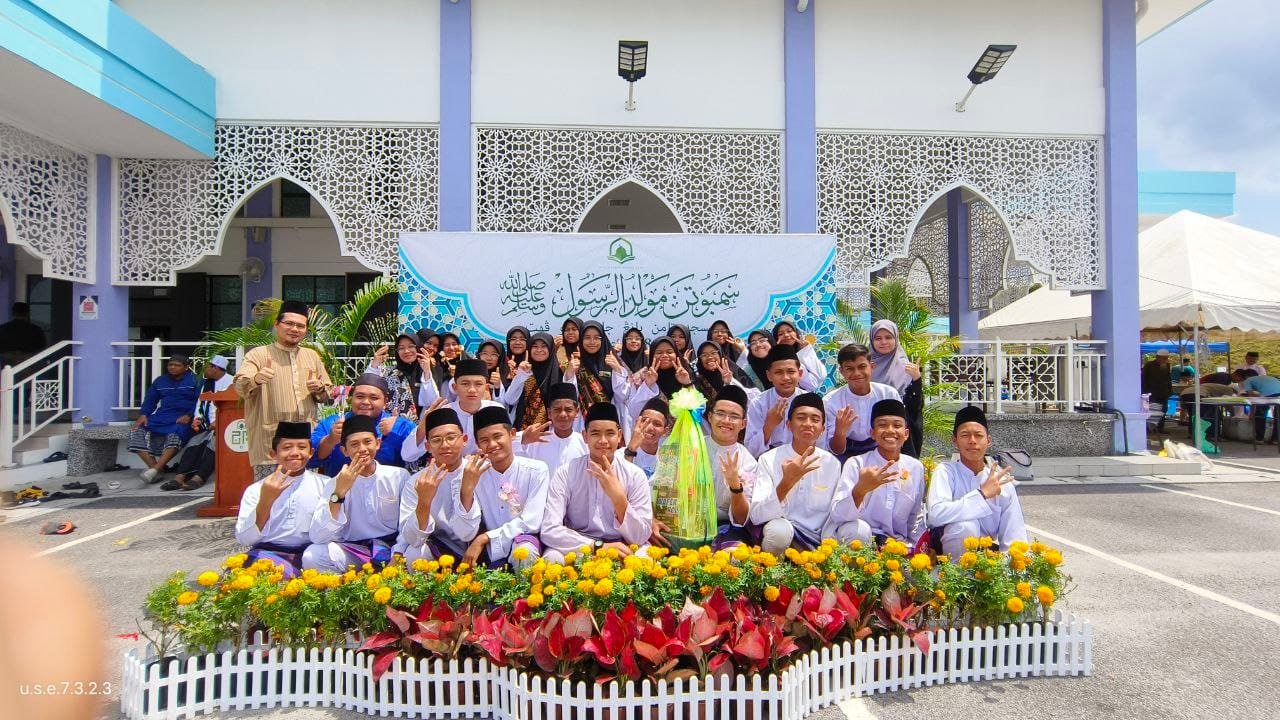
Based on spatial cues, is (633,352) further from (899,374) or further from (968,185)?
(968,185)

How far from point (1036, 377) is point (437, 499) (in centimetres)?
741

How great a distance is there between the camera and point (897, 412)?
3.58 metres

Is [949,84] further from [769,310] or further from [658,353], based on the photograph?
[658,353]

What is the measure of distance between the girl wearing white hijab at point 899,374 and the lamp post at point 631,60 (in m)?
3.88

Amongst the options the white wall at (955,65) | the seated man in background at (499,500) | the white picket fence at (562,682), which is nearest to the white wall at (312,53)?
the white wall at (955,65)

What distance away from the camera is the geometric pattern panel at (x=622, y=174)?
26.1 feet

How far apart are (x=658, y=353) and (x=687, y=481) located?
1835 millimetres

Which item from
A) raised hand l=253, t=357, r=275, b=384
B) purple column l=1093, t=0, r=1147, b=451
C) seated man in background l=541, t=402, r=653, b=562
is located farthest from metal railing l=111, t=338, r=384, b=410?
purple column l=1093, t=0, r=1147, b=451

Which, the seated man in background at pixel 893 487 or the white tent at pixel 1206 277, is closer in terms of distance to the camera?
the seated man in background at pixel 893 487

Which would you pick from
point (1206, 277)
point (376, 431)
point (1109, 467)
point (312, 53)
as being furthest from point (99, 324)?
point (1206, 277)

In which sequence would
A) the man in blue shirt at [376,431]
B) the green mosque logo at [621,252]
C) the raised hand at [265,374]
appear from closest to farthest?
the man in blue shirt at [376,431] → the raised hand at [265,374] → the green mosque logo at [621,252]

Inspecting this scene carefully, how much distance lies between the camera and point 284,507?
133 inches

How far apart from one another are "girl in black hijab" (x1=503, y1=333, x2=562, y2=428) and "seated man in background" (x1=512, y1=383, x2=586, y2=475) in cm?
68

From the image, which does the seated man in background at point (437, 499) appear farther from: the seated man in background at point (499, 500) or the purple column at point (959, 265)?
the purple column at point (959, 265)
